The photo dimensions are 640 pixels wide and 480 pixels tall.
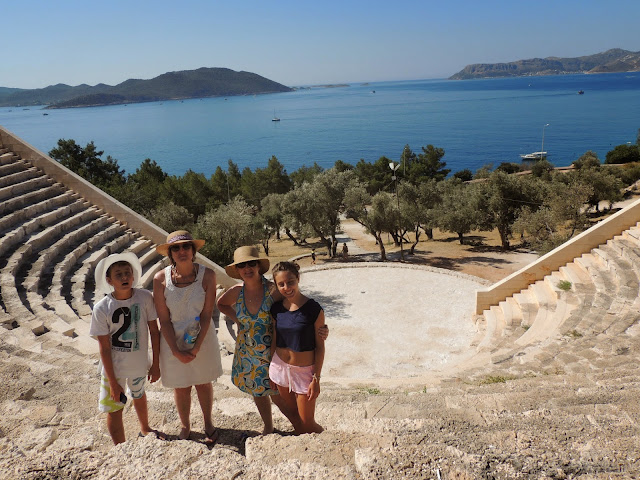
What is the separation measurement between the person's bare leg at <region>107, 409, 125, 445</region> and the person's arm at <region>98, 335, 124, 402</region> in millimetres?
165

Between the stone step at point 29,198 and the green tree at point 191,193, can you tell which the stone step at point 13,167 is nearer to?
the stone step at point 29,198

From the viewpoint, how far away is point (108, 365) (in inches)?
148

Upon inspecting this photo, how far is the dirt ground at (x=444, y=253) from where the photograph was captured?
19.4 m

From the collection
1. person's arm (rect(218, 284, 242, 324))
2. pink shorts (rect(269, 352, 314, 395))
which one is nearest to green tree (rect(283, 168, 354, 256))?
person's arm (rect(218, 284, 242, 324))

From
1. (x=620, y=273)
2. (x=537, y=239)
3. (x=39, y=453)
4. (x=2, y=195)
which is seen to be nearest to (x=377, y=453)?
(x=39, y=453)

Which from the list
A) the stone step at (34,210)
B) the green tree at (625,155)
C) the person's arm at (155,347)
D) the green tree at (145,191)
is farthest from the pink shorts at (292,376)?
the green tree at (625,155)

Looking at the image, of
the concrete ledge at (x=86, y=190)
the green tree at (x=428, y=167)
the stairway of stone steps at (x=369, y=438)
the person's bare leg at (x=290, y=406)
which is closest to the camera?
the stairway of stone steps at (x=369, y=438)

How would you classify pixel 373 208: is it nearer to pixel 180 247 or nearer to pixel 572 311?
pixel 572 311

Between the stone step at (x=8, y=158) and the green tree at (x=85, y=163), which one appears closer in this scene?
the stone step at (x=8, y=158)

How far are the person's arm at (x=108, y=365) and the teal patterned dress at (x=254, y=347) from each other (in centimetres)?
103

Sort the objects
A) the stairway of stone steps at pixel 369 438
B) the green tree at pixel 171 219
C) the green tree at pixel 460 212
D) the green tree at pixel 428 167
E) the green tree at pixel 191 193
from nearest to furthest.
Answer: the stairway of stone steps at pixel 369 438 < the green tree at pixel 171 219 < the green tree at pixel 460 212 < the green tree at pixel 191 193 < the green tree at pixel 428 167

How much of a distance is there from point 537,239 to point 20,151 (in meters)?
→ 21.7

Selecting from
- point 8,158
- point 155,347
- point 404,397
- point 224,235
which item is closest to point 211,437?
point 155,347

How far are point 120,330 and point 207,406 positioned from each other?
1.06 metres
